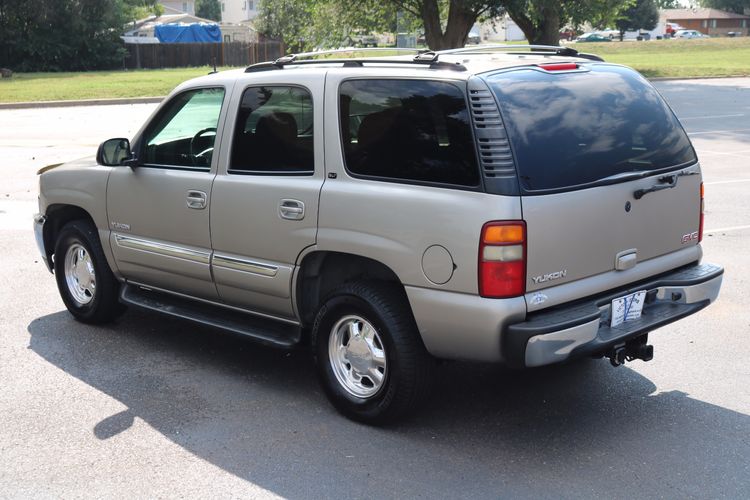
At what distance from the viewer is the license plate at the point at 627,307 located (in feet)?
15.4

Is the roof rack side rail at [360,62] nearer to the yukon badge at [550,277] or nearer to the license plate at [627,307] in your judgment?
the yukon badge at [550,277]

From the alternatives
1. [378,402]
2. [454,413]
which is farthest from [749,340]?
[378,402]

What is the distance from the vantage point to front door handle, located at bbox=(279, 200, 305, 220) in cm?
508

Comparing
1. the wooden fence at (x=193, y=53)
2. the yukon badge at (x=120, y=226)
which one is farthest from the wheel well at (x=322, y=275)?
the wooden fence at (x=193, y=53)

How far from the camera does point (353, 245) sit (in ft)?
15.9

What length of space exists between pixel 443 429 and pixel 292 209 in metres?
1.42

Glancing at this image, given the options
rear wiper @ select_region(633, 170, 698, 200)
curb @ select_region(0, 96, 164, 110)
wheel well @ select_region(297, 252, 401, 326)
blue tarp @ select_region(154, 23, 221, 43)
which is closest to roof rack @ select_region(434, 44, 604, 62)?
rear wiper @ select_region(633, 170, 698, 200)

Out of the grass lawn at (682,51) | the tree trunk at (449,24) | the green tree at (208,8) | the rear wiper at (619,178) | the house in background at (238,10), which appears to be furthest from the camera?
the green tree at (208,8)

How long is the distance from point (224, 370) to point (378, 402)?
4.55ft

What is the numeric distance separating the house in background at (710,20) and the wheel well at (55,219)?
140 metres

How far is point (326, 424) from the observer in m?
4.96

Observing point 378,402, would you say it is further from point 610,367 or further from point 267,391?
point 610,367

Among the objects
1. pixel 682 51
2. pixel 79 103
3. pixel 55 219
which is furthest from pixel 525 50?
pixel 682 51

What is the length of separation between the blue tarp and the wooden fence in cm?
1160
